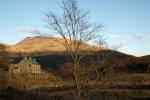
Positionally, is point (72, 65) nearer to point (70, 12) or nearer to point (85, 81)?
point (85, 81)

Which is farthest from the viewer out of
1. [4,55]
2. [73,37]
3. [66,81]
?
[4,55]

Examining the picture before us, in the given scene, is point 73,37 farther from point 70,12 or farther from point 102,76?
point 102,76

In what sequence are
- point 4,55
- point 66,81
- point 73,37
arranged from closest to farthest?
point 73,37 → point 66,81 → point 4,55

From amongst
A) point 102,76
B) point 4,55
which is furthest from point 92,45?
point 4,55

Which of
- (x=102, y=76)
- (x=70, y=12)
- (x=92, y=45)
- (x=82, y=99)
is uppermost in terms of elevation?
(x=70, y=12)

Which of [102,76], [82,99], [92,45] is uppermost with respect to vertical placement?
[92,45]

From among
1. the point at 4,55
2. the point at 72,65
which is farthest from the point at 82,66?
the point at 4,55

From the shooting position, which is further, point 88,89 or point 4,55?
point 4,55

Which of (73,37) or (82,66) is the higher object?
(73,37)

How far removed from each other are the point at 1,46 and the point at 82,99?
52.6m

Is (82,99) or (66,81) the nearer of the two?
(82,99)

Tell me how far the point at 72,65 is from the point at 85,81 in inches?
48.2

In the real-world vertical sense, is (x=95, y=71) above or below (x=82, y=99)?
above

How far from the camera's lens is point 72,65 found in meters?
21.7
